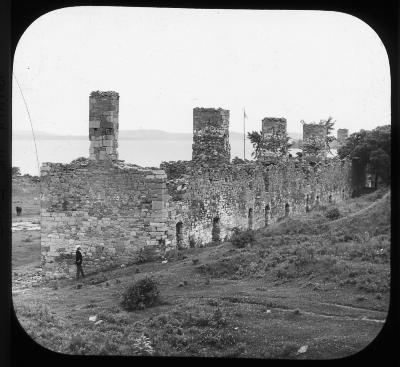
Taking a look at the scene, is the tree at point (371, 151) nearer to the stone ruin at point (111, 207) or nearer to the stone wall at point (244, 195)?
the stone wall at point (244, 195)

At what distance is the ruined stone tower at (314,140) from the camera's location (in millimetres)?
25120

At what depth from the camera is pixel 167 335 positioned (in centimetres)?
855

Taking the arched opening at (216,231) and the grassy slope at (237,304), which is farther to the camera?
the arched opening at (216,231)

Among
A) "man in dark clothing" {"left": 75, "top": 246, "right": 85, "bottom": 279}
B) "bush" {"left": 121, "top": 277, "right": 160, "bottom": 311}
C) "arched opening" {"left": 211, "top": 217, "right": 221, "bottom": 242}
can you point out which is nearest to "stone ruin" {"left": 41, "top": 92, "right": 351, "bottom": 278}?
"man in dark clothing" {"left": 75, "top": 246, "right": 85, "bottom": 279}

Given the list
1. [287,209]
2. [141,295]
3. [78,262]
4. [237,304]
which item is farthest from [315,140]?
[141,295]

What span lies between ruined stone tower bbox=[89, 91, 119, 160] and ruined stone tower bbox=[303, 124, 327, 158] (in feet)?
46.8

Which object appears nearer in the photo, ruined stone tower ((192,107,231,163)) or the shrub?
the shrub

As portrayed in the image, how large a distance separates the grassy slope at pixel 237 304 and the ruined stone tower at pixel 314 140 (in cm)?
1174

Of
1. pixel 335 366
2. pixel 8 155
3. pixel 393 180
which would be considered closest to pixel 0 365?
pixel 8 155

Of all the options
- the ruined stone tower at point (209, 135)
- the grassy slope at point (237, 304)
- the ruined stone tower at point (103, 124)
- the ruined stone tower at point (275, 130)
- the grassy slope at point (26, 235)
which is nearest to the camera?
the grassy slope at point (237, 304)

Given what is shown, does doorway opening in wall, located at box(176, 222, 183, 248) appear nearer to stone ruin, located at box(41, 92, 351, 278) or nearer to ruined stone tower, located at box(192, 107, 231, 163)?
stone ruin, located at box(41, 92, 351, 278)

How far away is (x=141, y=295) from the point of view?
32.2 ft

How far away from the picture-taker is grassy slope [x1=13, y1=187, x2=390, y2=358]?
26.9ft

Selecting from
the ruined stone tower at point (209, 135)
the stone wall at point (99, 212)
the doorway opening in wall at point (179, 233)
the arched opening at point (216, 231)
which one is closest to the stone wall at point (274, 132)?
the ruined stone tower at point (209, 135)
